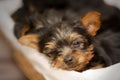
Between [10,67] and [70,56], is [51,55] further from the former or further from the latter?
A: [10,67]

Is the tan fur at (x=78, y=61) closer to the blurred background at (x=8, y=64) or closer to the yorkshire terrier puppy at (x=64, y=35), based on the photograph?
the yorkshire terrier puppy at (x=64, y=35)

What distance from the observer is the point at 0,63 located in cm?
92

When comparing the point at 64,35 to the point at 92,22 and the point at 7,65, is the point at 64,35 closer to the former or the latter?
the point at 92,22

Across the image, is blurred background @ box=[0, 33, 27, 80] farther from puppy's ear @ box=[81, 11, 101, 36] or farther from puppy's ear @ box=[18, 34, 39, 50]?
puppy's ear @ box=[81, 11, 101, 36]

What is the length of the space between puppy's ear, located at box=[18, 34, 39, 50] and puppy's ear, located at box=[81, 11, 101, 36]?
0.52 feet

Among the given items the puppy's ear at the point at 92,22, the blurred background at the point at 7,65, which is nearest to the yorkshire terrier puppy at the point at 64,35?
the puppy's ear at the point at 92,22

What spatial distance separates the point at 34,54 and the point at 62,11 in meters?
0.18

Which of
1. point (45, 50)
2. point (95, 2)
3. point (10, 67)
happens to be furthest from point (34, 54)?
point (95, 2)

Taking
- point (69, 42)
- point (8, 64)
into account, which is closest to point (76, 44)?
point (69, 42)

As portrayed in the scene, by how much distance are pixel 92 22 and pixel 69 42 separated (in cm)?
10

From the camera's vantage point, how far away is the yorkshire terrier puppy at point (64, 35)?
0.75 metres

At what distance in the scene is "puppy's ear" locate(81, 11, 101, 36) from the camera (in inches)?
31.3

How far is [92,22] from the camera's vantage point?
2.62 feet

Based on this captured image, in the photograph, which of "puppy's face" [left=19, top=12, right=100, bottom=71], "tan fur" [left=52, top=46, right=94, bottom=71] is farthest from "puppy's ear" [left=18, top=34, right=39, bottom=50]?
"tan fur" [left=52, top=46, right=94, bottom=71]
